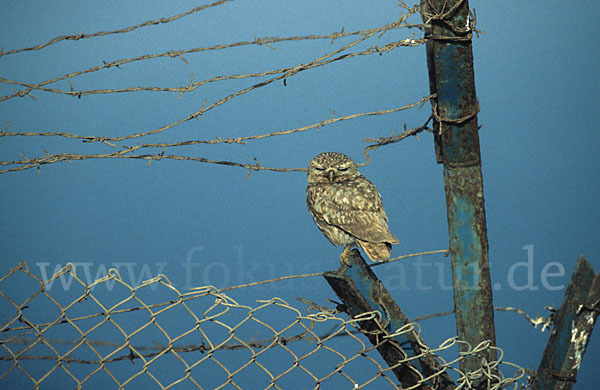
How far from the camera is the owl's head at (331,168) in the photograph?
306 cm

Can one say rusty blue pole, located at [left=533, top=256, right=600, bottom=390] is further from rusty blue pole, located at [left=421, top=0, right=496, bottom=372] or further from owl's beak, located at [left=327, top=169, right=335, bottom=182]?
owl's beak, located at [left=327, top=169, right=335, bottom=182]

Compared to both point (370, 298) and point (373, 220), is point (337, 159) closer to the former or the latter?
point (373, 220)

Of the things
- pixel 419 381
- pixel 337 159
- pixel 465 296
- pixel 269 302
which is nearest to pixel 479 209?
pixel 465 296

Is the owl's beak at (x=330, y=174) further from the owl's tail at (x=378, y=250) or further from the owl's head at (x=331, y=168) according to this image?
the owl's tail at (x=378, y=250)

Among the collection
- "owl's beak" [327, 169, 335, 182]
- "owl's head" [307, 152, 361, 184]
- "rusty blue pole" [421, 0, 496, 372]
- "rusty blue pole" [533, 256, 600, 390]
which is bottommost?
"rusty blue pole" [533, 256, 600, 390]

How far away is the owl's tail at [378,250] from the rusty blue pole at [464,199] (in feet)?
1.59

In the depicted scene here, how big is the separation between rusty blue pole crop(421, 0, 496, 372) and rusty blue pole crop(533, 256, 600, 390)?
23 cm

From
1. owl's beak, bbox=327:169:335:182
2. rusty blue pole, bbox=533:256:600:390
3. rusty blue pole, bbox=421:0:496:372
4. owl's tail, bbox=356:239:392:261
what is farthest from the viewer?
owl's beak, bbox=327:169:335:182

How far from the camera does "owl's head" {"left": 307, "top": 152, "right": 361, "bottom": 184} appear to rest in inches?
120

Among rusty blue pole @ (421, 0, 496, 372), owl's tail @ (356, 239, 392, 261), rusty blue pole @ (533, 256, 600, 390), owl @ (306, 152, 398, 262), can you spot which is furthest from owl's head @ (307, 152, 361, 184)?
rusty blue pole @ (533, 256, 600, 390)

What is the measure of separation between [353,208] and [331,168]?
31 centimetres

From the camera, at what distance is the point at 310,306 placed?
7.16ft

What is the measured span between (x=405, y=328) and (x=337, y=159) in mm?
1210

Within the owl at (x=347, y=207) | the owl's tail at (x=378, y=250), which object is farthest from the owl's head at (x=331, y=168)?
the owl's tail at (x=378, y=250)
